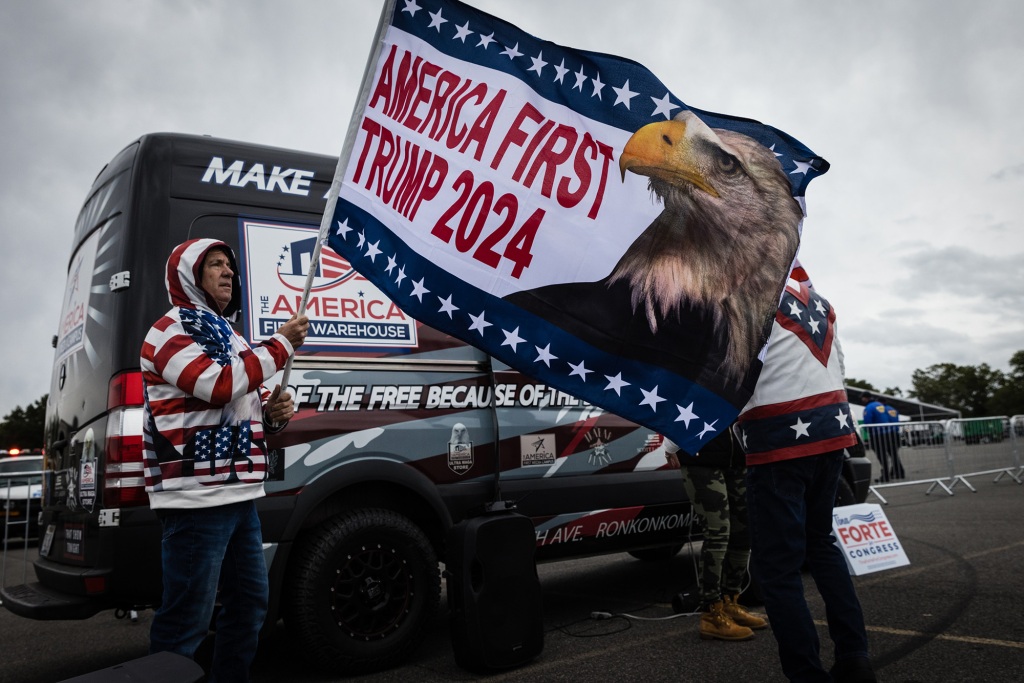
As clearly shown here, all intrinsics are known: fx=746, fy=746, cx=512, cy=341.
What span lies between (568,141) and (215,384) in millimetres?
1593

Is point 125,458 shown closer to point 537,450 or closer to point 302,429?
point 302,429

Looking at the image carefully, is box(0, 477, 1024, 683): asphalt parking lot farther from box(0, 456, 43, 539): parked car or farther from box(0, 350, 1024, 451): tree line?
box(0, 350, 1024, 451): tree line

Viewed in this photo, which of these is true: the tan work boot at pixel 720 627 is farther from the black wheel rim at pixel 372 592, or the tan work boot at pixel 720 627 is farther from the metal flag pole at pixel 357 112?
the metal flag pole at pixel 357 112

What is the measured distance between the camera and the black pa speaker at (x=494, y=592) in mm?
3486

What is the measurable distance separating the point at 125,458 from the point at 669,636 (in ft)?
9.59

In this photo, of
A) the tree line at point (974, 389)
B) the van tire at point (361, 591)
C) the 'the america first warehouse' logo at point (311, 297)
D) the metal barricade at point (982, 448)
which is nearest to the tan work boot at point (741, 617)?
the van tire at point (361, 591)

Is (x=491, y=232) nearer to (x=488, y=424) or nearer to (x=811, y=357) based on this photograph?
(x=811, y=357)

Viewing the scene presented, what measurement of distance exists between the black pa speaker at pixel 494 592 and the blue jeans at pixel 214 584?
1.05 metres

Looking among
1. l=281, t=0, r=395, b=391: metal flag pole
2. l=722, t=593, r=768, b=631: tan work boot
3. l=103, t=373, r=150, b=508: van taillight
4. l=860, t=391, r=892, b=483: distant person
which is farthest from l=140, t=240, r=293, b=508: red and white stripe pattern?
l=860, t=391, r=892, b=483: distant person

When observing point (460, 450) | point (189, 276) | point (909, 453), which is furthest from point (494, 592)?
point (909, 453)

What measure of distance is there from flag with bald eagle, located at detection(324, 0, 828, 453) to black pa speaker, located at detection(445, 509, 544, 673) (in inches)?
43.6

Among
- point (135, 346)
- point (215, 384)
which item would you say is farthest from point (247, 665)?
point (135, 346)

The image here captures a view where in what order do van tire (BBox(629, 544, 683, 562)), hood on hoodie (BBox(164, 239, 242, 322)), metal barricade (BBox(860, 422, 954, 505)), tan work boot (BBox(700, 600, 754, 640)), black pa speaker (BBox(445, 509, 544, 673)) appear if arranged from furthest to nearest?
metal barricade (BBox(860, 422, 954, 505)) → van tire (BBox(629, 544, 683, 562)) → tan work boot (BBox(700, 600, 754, 640)) → black pa speaker (BBox(445, 509, 544, 673)) → hood on hoodie (BBox(164, 239, 242, 322))

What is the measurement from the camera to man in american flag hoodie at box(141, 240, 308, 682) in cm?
248
